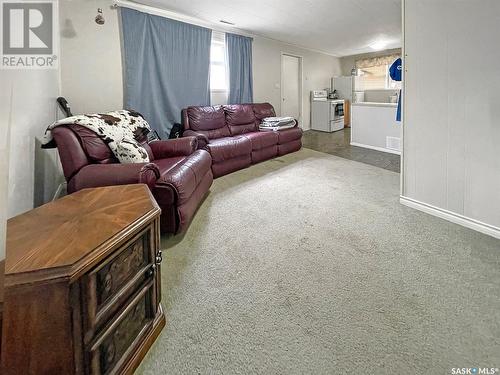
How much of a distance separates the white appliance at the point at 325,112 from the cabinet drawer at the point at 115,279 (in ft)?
22.3

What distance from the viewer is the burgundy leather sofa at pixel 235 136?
12.1 feet

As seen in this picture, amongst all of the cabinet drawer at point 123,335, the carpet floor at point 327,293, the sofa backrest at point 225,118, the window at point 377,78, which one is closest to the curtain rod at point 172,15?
the sofa backrest at point 225,118

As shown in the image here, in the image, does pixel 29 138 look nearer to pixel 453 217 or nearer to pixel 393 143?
pixel 453 217

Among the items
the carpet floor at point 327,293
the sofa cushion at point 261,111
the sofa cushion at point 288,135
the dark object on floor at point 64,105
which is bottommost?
the carpet floor at point 327,293

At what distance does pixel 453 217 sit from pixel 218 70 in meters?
4.07

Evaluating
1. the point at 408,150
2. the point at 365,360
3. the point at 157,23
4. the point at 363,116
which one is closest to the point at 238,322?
the point at 365,360

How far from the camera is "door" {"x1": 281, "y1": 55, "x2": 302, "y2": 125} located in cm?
647

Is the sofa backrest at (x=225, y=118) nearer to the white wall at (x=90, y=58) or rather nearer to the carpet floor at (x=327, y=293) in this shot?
the white wall at (x=90, y=58)

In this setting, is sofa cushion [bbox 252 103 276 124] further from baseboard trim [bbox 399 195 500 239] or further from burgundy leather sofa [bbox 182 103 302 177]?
baseboard trim [bbox 399 195 500 239]

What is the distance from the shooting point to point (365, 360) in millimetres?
1080

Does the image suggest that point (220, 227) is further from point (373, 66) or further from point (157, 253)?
point (373, 66)

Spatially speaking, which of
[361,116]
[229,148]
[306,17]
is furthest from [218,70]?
[361,116]

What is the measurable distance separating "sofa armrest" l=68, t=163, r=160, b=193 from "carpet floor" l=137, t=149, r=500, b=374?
512 mm

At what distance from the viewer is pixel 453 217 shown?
2.24 metres
